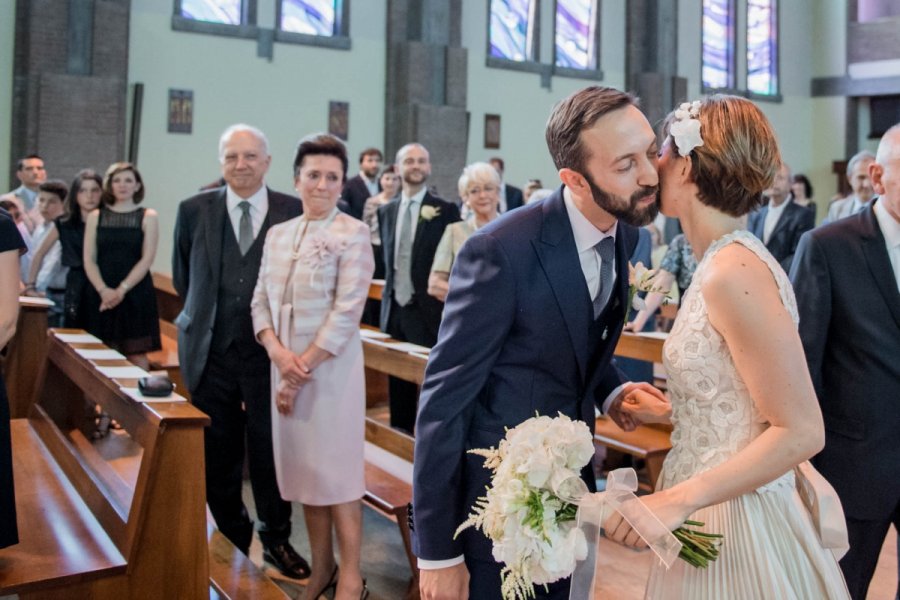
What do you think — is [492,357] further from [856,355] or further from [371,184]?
[371,184]

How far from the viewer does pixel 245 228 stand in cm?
383

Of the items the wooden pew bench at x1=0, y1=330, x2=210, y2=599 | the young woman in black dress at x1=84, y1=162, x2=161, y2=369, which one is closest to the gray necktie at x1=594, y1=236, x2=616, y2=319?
the wooden pew bench at x1=0, y1=330, x2=210, y2=599

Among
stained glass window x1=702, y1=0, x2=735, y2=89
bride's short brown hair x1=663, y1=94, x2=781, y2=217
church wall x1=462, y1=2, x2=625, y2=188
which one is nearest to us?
bride's short brown hair x1=663, y1=94, x2=781, y2=217

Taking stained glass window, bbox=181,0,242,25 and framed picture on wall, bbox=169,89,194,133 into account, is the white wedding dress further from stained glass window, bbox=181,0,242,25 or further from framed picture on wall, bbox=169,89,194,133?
stained glass window, bbox=181,0,242,25

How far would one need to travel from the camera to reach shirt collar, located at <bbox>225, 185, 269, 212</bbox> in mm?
3842

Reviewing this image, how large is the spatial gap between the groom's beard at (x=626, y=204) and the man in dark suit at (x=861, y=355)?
1.03m

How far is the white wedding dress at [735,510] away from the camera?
5.76 ft

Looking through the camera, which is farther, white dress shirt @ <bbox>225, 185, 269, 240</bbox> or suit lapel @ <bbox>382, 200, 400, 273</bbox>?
suit lapel @ <bbox>382, 200, 400, 273</bbox>

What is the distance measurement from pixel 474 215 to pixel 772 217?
11.6ft

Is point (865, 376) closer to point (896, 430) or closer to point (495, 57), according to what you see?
point (896, 430)

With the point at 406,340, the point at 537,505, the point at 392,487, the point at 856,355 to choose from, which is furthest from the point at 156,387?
the point at 406,340

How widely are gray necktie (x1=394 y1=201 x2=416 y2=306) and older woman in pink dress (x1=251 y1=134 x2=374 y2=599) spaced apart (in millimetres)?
2558

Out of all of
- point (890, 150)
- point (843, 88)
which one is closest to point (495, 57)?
point (843, 88)

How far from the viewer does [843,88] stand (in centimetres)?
1803
